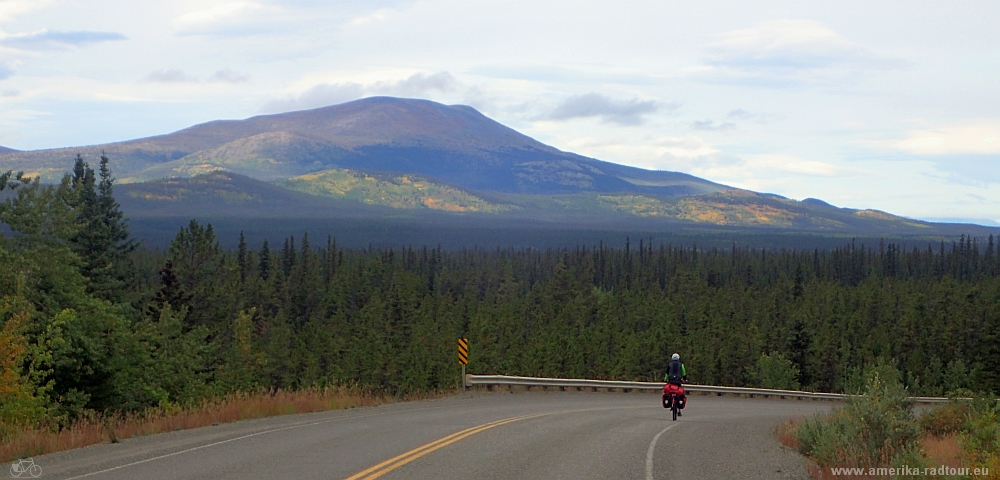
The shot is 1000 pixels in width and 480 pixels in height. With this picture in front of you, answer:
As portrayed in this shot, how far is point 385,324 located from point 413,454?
280 ft

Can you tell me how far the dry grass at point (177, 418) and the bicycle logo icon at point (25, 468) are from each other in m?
0.44

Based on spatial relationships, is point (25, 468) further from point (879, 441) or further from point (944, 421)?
point (944, 421)

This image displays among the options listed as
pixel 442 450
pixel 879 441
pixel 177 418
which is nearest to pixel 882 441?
pixel 879 441

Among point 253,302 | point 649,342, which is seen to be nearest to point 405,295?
point 253,302

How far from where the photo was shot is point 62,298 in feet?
98.3

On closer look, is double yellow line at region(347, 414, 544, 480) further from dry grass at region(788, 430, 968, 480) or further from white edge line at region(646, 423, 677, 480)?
dry grass at region(788, 430, 968, 480)

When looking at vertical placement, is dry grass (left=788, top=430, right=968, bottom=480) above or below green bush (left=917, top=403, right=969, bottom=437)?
above

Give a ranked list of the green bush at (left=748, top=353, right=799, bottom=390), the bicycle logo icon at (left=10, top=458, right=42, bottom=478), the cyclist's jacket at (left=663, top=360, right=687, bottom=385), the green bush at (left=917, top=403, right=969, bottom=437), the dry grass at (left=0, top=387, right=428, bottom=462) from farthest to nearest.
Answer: the green bush at (left=748, top=353, right=799, bottom=390) → the cyclist's jacket at (left=663, top=360, right=687, bottom=385) → the green bush at (left=917, top=403, right=969, bottom=437) → the dry grass at (left=0, top=387, right=428, bottom=462) → the bicycle logo icon at (left=10, top=458, right=42, bottom=478)

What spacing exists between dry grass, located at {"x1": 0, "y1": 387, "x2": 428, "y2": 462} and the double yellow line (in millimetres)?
5530

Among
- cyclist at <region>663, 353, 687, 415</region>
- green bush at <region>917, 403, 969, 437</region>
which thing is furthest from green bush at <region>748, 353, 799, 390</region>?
cyclist at <region>663, 353, 687, 415</region>

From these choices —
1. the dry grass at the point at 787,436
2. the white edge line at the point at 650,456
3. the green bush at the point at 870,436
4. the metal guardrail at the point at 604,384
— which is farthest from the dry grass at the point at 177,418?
the green bush at the point at 870,436

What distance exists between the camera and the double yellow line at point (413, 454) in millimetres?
13038

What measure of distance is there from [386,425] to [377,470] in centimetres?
678

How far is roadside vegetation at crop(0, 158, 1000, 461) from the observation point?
2606 centimetres
